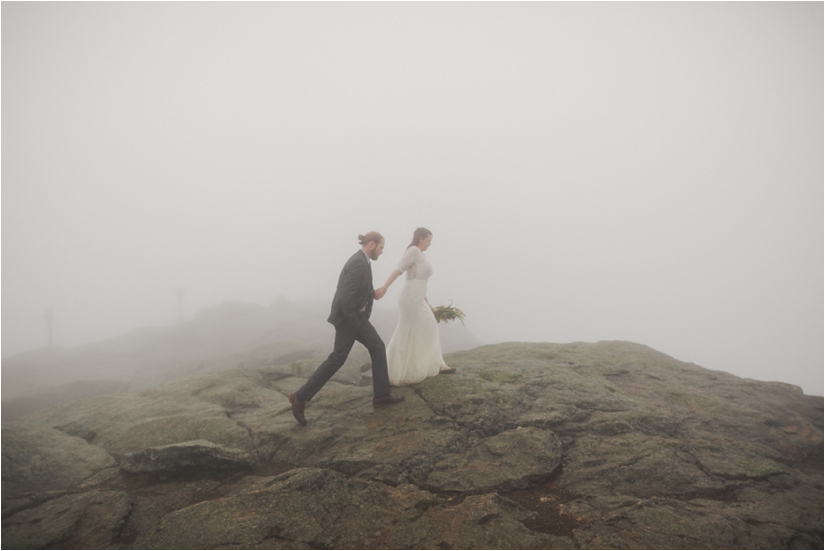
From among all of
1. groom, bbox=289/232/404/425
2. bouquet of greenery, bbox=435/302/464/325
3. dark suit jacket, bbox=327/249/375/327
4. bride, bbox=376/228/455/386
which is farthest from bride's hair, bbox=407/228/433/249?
bouquet of greenery, bbox=435/302/464/325

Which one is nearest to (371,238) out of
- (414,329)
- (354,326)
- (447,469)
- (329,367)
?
(354,326)

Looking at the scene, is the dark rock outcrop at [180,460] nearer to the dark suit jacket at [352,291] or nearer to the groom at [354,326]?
the groom at [354,326]

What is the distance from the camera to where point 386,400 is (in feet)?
33.2

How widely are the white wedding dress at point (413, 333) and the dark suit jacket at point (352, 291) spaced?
1677mm

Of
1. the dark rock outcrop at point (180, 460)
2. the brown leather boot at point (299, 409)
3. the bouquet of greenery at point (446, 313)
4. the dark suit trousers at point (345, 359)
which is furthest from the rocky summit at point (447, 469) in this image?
the bouquet of greenery at point (446, 313)

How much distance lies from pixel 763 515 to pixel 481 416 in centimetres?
507

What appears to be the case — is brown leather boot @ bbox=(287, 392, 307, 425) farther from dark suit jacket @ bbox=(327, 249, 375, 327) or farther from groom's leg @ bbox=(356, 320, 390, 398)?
dark suit jacket @ bbox=(327, 249, 375, 327)

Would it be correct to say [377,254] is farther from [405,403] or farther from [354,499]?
[354,499]

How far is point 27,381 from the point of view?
3269cm

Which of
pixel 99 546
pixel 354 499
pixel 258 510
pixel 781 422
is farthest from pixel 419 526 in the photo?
pixel 781 422

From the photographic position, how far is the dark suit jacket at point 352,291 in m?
9.50

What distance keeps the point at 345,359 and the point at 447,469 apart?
3.59 meters

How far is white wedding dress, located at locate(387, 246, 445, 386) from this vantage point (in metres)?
11.2

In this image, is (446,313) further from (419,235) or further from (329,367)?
(329,367)
